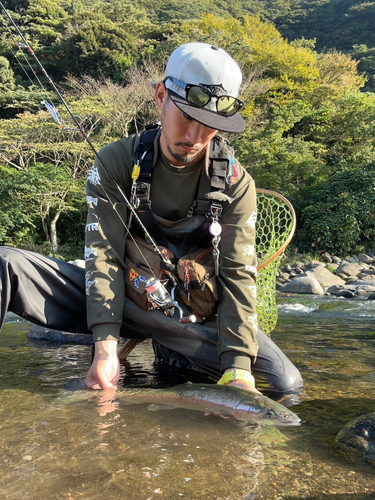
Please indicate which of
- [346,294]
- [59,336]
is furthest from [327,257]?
[59,336]

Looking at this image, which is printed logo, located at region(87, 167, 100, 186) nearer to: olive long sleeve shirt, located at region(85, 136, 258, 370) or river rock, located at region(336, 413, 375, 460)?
olive long sleeve shirt, located at region(85, 136, 258, 370)

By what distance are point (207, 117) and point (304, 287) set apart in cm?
966

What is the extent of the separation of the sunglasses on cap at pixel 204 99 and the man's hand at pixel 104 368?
1442 mm

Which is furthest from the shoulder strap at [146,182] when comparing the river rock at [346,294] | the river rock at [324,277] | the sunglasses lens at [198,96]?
the river rock at [324,277]

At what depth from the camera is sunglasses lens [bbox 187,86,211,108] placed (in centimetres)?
259

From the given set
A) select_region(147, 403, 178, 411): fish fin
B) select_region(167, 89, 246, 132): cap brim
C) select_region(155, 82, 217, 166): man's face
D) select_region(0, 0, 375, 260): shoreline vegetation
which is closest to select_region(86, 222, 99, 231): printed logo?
select_region(155, 82, 217, 166): man's face

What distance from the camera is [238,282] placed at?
281 cm

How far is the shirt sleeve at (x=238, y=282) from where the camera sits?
2.67 meters

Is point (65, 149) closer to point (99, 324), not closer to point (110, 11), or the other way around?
point (99, 324)

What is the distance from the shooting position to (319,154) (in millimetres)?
22016

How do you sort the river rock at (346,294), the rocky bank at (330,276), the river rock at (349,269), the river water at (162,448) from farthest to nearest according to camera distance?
the river rock at (349,269) → the rocky bank at (330,276) → the river rock at (346,294) → the river water at (162,448)

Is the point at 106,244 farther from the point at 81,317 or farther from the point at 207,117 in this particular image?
the point at 207,117

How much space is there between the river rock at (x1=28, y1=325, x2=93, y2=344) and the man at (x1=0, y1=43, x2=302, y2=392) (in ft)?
4.91

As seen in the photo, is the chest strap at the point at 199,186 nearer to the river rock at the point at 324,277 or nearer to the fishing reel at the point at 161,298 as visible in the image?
the fishing reel at the point at 161,298
